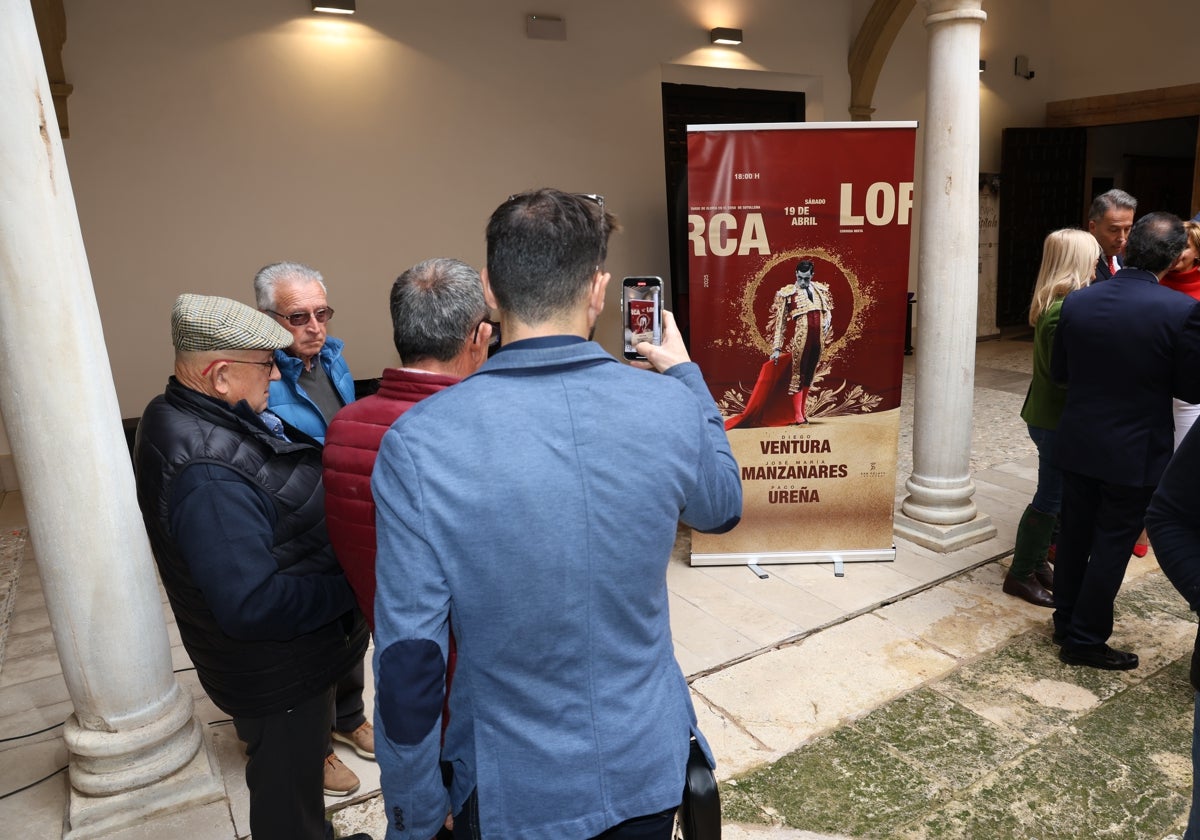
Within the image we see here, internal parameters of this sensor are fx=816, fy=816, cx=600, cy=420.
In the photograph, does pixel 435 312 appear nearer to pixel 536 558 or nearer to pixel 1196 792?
pixel 536 558

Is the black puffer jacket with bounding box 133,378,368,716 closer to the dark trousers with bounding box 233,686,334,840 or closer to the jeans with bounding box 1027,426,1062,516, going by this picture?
the dark trousers with bounding box 233,686,334,840

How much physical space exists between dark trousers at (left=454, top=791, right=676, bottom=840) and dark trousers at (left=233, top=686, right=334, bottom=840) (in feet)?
2.44

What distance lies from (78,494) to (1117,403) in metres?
3.21

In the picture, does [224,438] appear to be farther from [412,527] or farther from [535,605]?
[535,605]

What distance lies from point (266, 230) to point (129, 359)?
1.27 m

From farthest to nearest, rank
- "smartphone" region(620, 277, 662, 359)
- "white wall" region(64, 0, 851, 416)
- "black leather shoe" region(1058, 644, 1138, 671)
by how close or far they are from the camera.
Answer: "white wall" region(64, 0, 851, 416) < "black leather shoe" region(1058, 644, 1138, 671) < "smartphone" region(620, 277, 662, 359)

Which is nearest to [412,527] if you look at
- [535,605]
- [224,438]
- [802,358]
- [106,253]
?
[535,605]

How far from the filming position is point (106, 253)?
209 inches

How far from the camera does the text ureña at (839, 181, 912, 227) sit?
3.49m

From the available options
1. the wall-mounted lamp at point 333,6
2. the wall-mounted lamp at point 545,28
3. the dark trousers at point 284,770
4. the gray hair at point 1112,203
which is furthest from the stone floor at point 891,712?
the wall-mounted lamp at point 545,28

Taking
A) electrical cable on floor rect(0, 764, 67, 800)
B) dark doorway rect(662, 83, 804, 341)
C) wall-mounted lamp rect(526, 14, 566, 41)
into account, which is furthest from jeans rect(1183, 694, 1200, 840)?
wall-mounted lamp rect(526, 14, 566, 41)

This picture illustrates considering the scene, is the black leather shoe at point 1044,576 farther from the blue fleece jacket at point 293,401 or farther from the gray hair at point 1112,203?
the blue fleece jacket at point 293,401

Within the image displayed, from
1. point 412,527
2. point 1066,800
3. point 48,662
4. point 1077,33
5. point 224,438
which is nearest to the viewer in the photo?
point 412,527

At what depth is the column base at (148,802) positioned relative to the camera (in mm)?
2252
